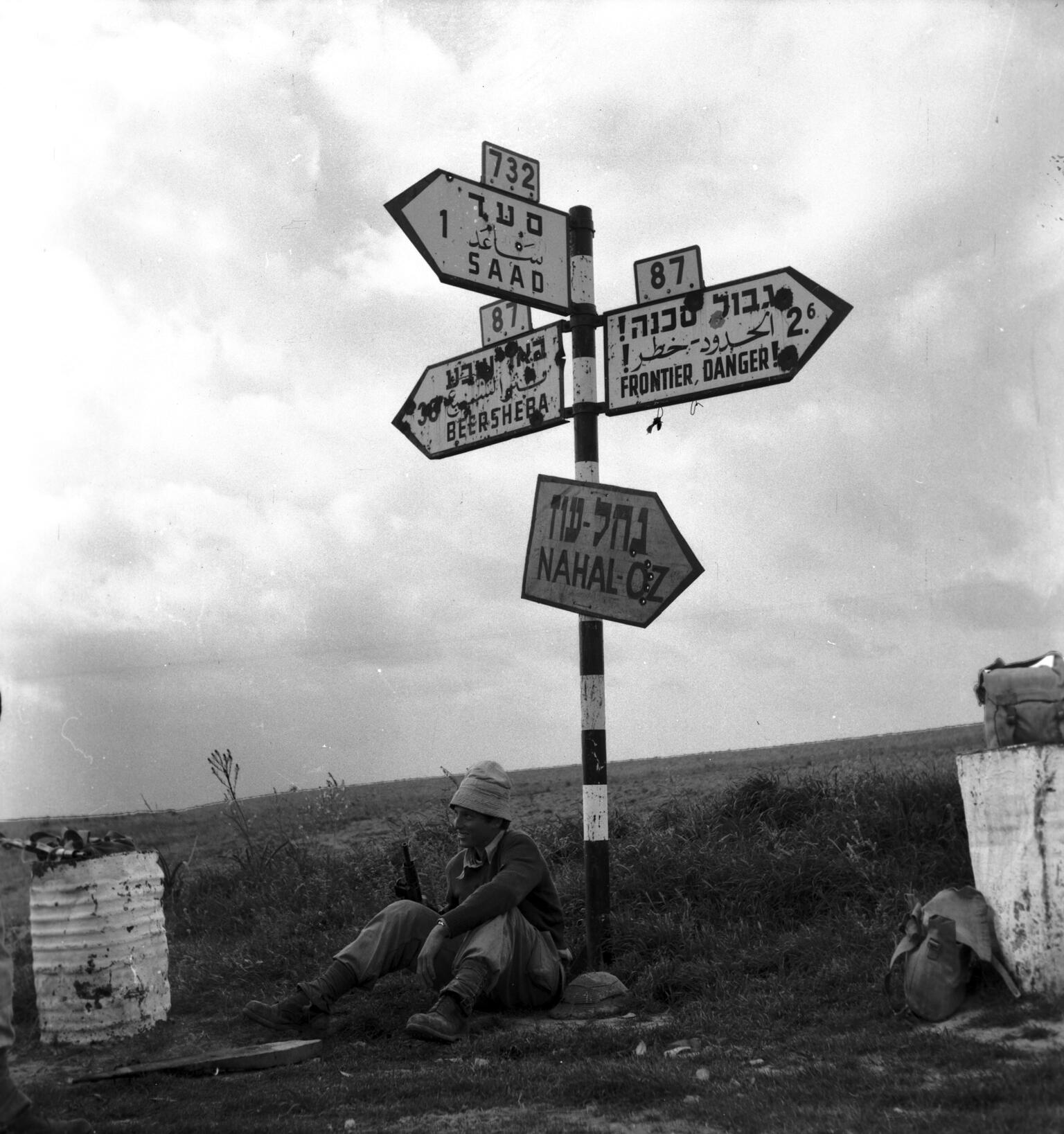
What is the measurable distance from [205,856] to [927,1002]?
386 inches

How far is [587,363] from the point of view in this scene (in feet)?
21.8

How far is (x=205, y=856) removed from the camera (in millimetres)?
12969

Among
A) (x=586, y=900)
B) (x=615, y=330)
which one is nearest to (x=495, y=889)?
(x=586, y=900)

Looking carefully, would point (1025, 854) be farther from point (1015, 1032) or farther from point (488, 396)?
point (488, 396)

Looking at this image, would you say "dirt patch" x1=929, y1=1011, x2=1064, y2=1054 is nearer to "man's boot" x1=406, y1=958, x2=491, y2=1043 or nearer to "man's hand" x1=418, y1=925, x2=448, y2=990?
"man's boot" x1=406, y1=958, x2=491, y2=1043

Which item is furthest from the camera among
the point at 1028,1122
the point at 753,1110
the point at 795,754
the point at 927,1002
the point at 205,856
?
the point at 795,754

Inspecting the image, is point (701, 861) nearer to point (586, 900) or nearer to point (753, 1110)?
point (586, 900)

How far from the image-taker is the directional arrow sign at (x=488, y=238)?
20.2 feet

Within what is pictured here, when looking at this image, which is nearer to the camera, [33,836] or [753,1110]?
[753,1110]

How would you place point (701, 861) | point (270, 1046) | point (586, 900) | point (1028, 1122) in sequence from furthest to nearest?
point (701, 861)
point (586, 900)
point (270, 1046)
point (1028, 1122)

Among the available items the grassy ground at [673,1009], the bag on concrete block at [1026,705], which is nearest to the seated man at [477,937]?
the grassy ground at [673,1009]

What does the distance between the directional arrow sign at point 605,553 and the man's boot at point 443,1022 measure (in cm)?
207

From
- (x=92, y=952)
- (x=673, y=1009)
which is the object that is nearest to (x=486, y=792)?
(x=673, y=1009)

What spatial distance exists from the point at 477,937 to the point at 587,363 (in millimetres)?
3183
